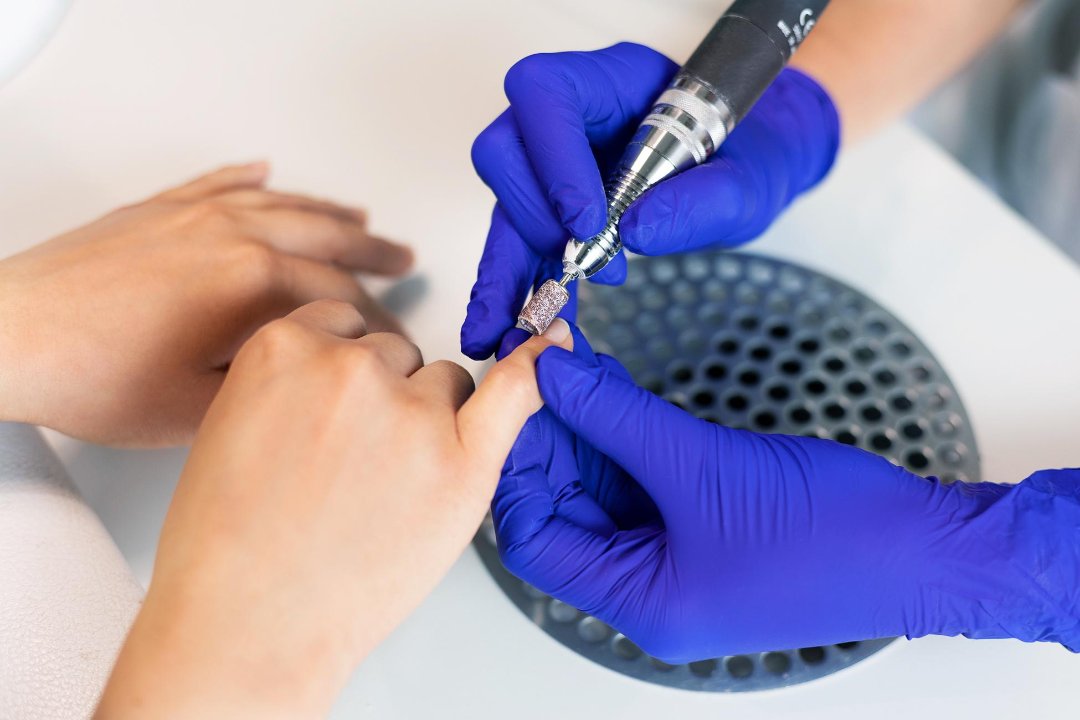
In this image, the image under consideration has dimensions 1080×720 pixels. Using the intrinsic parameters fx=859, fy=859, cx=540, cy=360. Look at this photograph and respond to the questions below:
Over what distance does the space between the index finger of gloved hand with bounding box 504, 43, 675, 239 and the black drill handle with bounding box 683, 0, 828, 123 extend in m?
0.06

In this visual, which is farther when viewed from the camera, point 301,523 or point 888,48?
point 888,48

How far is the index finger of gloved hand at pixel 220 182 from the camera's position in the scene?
2.35ft

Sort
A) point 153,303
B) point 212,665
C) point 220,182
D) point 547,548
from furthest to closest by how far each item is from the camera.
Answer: point 220,182 < point 153,303 < point 547,548 < point 212,665

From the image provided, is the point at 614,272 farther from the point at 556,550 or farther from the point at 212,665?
the point at 212,665

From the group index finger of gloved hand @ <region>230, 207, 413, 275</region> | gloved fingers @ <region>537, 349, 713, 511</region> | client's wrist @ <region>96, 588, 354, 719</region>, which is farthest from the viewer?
index finger of gloved hand @ <region>230, 207, 413, 275</region>

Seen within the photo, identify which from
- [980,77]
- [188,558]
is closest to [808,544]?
[188,558]

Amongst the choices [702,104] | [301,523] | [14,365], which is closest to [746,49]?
[702,104]

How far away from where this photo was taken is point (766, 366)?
0.64 meters

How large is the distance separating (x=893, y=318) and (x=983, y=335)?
6 centimetres

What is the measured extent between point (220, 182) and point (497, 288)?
0.30 meters

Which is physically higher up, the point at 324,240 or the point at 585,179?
the point at 585,179

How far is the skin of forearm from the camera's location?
767 millimetres

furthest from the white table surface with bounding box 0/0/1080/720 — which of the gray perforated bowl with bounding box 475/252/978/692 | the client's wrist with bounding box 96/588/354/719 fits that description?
the client's wrist with bounding box 96/588/354/719

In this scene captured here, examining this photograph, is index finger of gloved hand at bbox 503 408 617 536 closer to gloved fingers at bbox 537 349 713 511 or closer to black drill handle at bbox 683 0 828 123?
gloved fingers at bbox 537 349 713 511
